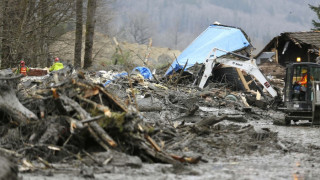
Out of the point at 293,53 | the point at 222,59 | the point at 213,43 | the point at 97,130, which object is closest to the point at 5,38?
the point at 222,59

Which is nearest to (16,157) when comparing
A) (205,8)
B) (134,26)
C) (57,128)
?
(57,128)

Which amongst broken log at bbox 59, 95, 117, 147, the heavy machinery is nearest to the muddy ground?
broken log at bbox 59, 95, 117, 147

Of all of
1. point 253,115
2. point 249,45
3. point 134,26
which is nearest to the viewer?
point 253,115

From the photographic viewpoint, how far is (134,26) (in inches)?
4183

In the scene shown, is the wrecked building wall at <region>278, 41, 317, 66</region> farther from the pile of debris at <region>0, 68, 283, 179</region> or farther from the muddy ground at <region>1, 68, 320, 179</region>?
the pile of debris at <region>0, 68, 283, 179</region>

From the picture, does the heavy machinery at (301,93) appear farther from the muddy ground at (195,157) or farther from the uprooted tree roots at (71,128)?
the uprooted tree roots at (71,128)

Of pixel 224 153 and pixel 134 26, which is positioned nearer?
pixel 224 153

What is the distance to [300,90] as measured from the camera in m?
17.1

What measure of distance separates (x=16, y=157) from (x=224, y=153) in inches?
144

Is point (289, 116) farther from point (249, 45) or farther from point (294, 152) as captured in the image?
point (249, 45)

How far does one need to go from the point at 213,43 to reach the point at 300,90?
13.9 metres

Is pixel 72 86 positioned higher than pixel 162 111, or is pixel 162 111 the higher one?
pixel 72 86

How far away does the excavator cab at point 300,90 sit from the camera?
1688 centimetres

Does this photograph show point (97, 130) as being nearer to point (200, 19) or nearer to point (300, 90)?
point (300, 90)
